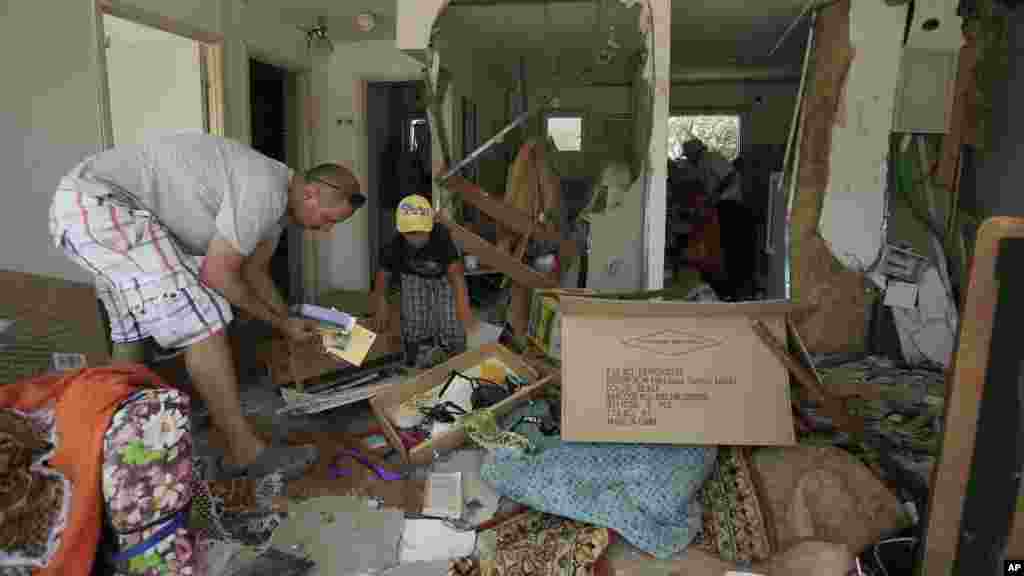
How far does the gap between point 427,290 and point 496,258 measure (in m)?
0.49

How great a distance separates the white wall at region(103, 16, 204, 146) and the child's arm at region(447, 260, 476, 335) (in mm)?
2259

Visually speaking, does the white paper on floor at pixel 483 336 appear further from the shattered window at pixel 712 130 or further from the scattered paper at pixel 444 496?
the shattered window at pixel 712 130

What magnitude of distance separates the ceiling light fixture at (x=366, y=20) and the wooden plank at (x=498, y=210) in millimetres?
2478

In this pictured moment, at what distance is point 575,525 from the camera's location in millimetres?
2207

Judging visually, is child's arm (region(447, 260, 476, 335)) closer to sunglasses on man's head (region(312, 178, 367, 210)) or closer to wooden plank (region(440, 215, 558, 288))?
wooden plank (region(440, 215, 558, 288))

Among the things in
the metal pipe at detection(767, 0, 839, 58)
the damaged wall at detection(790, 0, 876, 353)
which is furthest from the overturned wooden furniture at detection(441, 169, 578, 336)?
the metal pipe at detection(767, 0, 839, 58)

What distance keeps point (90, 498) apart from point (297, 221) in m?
1.68

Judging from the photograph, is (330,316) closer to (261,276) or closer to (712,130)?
(261,276)

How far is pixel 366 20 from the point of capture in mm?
5730

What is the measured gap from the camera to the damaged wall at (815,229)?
14.0 feet

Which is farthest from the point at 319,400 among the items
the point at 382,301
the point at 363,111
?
the point at 363,111

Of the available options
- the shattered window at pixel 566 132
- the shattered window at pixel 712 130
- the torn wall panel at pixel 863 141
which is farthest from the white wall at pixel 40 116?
the shattered window at pixel 712 130

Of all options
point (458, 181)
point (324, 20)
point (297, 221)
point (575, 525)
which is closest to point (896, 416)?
point (575, 525)

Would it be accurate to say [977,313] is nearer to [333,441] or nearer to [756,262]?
[333,441]
